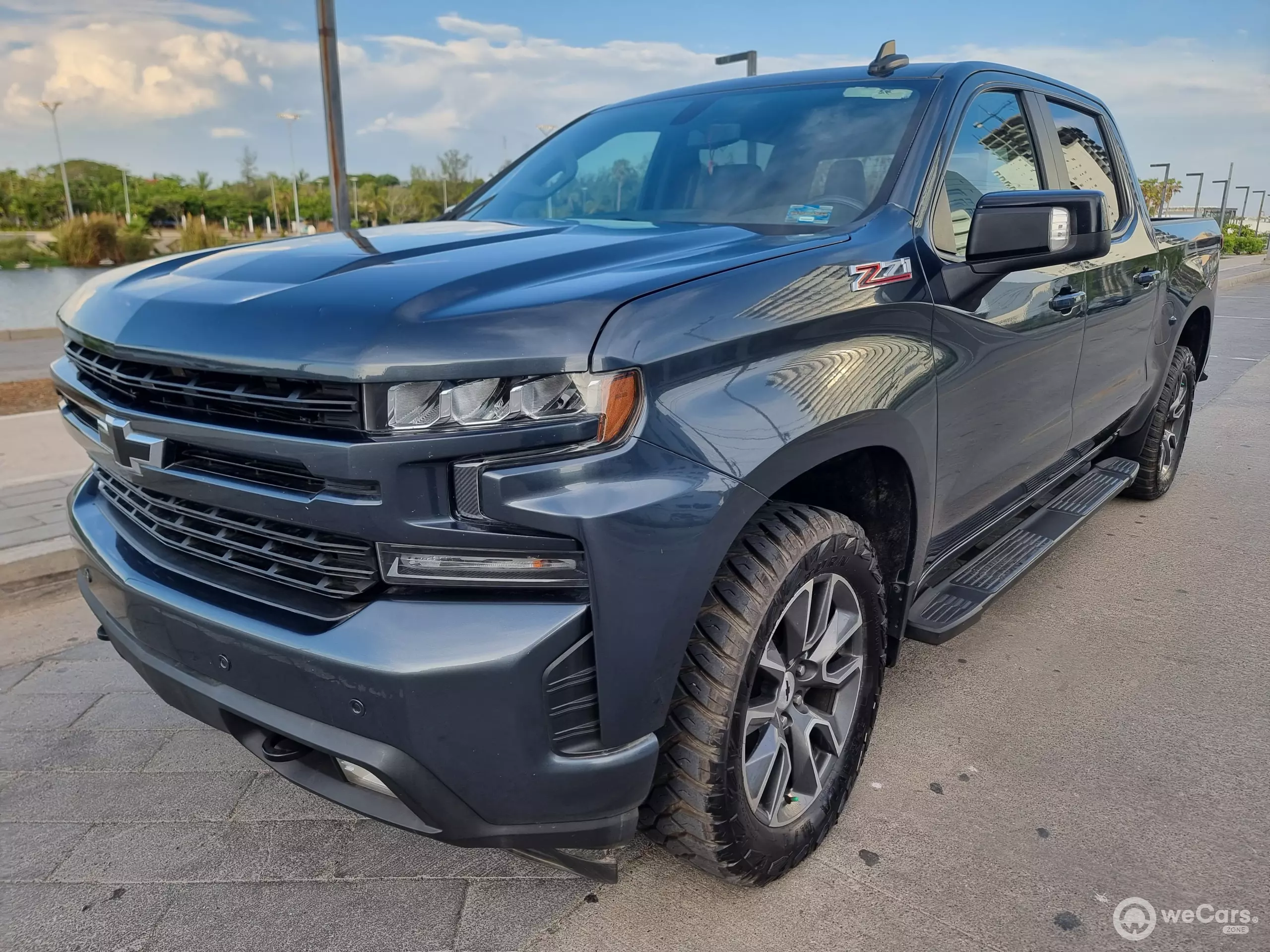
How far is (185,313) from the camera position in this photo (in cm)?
183

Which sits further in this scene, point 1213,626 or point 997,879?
point 1213,626

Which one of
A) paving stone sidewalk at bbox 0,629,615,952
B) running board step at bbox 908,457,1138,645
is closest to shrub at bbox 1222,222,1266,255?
running board step at bbox 908,457,1138,645

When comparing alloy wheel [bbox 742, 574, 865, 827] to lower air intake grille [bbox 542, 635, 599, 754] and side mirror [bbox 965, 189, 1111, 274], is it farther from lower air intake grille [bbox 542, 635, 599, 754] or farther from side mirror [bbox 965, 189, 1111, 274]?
side mirror [bbox 965, 189, 1111, 274]

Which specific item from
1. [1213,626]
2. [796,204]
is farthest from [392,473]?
[1213,626]

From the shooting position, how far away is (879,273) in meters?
2.19

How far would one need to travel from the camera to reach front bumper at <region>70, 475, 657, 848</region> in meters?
1.52

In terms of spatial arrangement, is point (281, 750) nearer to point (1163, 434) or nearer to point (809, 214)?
point (809, 214)

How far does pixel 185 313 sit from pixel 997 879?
218 cm

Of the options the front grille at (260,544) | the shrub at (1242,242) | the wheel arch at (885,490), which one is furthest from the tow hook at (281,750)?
the shrub at (1242,242)

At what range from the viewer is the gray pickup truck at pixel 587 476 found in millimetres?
1549

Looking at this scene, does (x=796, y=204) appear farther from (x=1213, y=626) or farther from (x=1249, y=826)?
(x=1213, y=626)

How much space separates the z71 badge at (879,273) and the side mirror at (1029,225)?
0.23 m

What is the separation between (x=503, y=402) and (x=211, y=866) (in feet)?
4.96

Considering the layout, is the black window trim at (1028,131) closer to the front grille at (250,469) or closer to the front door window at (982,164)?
the front door window at (982,164)
